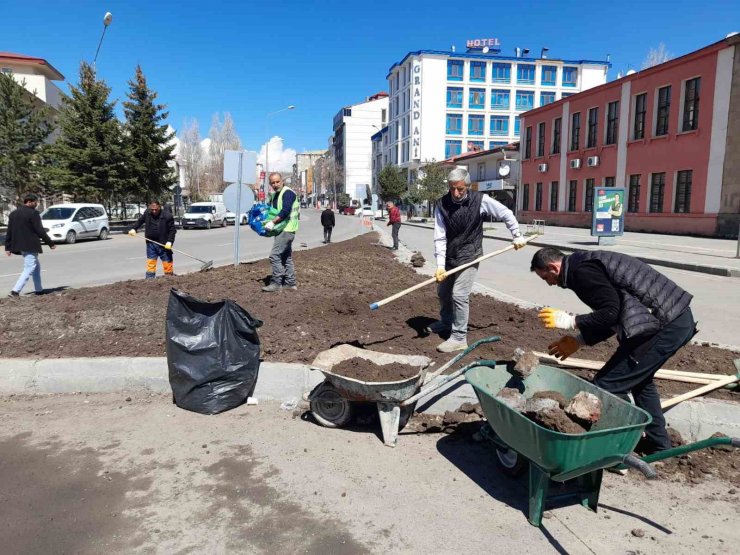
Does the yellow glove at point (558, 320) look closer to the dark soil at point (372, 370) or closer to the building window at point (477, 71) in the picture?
the dark soil at point (372, 370)

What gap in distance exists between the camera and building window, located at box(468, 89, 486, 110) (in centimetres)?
7412

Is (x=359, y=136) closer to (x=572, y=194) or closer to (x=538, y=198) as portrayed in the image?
(x=538, y=198)

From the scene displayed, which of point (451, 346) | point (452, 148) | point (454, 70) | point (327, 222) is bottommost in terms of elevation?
point (451, 346)

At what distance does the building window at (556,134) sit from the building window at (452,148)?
35.0 meters

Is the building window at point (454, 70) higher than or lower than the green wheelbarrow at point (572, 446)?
higher

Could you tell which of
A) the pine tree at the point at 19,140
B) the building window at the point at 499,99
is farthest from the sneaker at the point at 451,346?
the building window at the point at 499,99

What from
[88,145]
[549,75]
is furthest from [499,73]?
[88,145]

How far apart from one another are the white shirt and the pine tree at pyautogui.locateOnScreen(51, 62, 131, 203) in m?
30.6

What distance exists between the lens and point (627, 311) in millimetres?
3332

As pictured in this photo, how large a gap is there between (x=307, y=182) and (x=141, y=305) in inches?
6213

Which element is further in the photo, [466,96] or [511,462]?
[466,96]

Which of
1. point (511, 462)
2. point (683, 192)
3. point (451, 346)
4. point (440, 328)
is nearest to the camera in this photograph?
point (511, 462)

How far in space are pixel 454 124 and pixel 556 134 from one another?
35.9 meters

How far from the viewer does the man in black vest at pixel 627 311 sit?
331 centimetres
